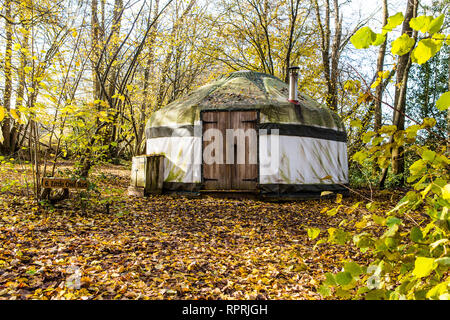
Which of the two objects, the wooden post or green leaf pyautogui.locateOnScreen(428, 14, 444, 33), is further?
the wooden post

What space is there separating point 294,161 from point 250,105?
1578 millimetres

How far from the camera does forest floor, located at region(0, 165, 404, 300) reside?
7.88 ft

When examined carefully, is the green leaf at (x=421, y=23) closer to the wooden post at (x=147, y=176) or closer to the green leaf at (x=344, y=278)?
the green leaf at (x=344, y=278)

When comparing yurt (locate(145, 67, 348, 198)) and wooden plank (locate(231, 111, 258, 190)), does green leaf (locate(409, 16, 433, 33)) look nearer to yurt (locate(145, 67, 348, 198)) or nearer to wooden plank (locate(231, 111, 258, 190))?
yurt (locate(145, 67, 348, 198))

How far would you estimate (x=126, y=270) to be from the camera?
107 inches

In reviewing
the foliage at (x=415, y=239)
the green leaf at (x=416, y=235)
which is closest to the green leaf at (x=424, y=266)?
the foliage at (x=415, y=239)

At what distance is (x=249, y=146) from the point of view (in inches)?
261

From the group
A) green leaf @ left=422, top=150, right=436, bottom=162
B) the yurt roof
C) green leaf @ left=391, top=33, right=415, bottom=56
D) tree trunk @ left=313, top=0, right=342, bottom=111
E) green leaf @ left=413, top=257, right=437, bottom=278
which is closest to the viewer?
green leaf @ left=413, top=257, right=437, bottom=278

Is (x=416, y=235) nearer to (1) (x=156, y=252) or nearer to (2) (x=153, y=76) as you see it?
(1) (x=156, y=252)

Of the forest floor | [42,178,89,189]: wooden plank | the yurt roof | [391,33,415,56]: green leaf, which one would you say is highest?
the yurt roof

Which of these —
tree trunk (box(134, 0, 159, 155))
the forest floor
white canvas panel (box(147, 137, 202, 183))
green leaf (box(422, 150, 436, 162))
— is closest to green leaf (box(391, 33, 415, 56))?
green leaf (box(422, 150, 436, 162))
